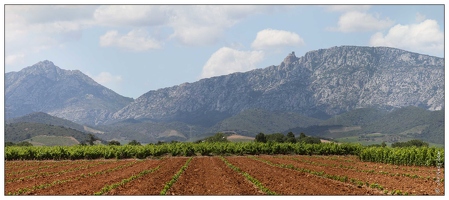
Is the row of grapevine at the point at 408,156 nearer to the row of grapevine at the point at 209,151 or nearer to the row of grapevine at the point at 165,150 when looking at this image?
the row of grapevine at the point at 209,151

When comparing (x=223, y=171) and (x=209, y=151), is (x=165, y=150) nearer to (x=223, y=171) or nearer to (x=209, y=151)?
(x=209, y=151)

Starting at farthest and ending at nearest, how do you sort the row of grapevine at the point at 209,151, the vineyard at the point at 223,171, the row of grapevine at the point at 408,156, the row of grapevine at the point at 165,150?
the row of grapevine at the point at 165,150 → the row of grapevine at the point at 209,151 → the row of grapevine at the point at 408,156 → the vineyard at the point at 223,171

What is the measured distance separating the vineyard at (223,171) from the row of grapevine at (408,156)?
0.08 m

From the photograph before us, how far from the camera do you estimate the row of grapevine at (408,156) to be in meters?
45.5

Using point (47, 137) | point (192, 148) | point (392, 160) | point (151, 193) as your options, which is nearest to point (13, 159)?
point (192, 148)

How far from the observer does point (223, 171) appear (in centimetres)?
3766

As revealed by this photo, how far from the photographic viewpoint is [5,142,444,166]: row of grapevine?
53.1m

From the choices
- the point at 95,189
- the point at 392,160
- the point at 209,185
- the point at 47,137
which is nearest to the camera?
the point at 95,189

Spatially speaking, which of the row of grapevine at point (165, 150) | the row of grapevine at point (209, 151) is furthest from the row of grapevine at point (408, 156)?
the row of grapevine at point (165, 150)

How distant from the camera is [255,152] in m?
75.4

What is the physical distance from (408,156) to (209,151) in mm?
31119

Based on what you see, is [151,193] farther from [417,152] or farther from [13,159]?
[13,159]

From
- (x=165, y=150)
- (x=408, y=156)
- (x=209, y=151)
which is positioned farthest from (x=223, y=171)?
(x=209, y=151)

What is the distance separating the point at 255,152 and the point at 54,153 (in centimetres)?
2752
